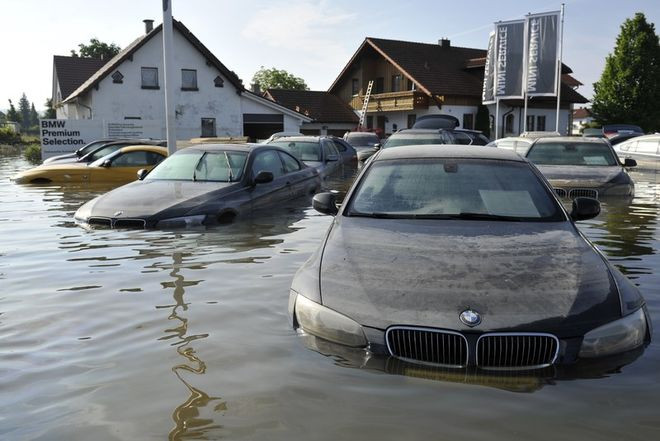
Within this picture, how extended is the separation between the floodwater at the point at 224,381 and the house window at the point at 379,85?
41550mm

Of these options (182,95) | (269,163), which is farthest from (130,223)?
(182,95)

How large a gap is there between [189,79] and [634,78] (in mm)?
31990

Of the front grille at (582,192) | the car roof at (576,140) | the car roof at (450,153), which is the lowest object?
the front grille at (582,192)

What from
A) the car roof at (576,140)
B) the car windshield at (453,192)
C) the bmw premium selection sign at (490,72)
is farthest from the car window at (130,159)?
the bmw premium selection sign at (490,72)

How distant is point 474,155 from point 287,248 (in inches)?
116

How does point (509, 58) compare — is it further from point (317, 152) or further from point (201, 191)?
point (201, 191)

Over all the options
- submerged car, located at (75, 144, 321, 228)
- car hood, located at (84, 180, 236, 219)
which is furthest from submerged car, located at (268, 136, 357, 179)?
car hood, located at (84, 180, 236, 219)

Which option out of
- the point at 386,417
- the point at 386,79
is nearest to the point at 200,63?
the point at 386,79

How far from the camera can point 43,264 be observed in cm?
648

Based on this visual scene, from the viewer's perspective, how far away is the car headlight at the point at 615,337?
3.10m

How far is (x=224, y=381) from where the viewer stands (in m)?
3.37

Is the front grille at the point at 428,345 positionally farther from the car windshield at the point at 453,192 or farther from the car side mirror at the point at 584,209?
the car side mirror at the point at 584,209

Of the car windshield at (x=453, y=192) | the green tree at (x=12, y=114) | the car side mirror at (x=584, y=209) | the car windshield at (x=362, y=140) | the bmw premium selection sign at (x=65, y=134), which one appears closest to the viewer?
the car windshield at (x=453, y=192)

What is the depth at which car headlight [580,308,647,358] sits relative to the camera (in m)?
3.10
